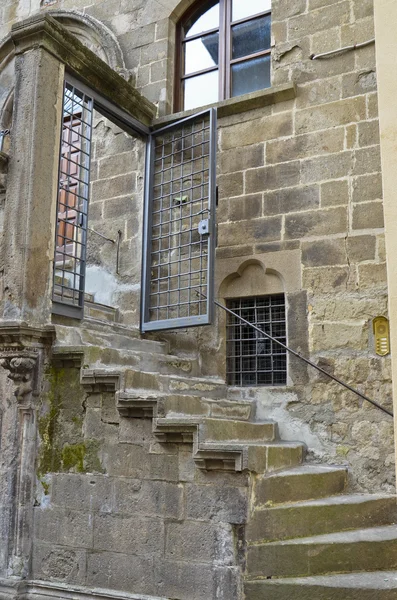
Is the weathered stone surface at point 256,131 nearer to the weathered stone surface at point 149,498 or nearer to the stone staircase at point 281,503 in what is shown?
the stone staircase at point 281,503

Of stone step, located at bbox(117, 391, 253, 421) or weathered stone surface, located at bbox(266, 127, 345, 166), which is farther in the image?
weathered stone surface, located at bbox(266, 127, 345, 166)

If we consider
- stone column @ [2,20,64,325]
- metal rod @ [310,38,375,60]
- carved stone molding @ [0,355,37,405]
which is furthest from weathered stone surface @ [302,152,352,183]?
carved stone molding @ [0,355,37,405]

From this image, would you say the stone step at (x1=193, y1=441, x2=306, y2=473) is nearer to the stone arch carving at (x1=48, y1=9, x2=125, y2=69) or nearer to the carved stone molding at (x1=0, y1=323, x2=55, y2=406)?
Result: the carved stone molding at (x1=0, y1=323, x2=55, y2=406)

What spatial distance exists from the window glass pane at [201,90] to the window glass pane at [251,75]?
0.24 metres

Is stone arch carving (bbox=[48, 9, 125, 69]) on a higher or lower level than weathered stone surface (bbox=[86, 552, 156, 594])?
higher

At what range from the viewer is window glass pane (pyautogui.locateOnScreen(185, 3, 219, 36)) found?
741 cm

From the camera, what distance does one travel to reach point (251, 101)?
654 centimetres

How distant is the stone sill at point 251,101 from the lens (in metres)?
6.38

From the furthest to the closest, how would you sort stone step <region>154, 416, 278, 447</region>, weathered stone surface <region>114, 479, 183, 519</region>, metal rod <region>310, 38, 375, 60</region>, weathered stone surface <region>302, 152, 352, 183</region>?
metal rod <region>310, 38, 375, 60</region>, weathered stone surface <region>302, 152, 352, 183</region>, weathered stone surface <region>114, 479, 183, 519</region>, stone step <region>154, 416, 278, 447</region>

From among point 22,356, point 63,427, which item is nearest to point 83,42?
point 22,356

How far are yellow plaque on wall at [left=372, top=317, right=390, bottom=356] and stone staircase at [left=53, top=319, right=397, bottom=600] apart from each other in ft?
3.59

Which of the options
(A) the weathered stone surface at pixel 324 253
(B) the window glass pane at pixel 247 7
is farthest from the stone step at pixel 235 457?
(B) the window glass pane at pixel 247 7

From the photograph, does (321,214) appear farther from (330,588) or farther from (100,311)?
(330,588)

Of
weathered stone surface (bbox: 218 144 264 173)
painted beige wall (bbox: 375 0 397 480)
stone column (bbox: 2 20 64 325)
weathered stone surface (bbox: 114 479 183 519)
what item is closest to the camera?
painted beige wall (bbox: 375 0 397 480)
